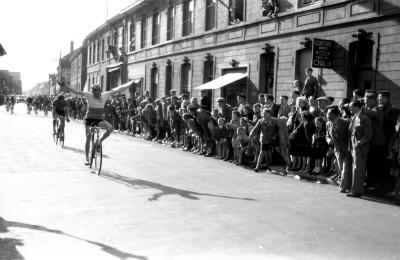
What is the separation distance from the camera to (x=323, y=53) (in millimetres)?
16391

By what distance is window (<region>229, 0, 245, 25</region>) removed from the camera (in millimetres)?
23047

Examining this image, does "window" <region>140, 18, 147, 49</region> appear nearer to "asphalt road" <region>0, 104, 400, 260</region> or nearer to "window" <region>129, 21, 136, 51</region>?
"window" <region>129, 21, 136, 51</region>

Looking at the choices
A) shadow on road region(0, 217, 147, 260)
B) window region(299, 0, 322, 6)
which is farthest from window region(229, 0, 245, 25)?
shadow on road region(0, 217, 147, 260)

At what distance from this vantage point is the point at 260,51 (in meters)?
21.0

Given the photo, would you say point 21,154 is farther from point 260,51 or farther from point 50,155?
point 260,51

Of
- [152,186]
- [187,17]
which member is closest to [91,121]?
[152,186]

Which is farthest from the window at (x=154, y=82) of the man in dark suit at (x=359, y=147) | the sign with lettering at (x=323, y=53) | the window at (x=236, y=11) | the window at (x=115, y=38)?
the man in dark suit at (x=359, y=147)

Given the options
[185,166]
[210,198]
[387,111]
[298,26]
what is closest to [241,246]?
[210,198]

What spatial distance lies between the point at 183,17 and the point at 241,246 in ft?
80.5

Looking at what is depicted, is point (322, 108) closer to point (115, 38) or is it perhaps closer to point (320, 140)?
point (320, 140)

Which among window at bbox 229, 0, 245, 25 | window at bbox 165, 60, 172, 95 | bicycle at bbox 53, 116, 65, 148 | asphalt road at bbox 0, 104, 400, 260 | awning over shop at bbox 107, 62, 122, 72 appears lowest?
asphalt road at bbox 0, 104, 400, 260

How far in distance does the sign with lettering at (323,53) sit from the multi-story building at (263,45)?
3 cm

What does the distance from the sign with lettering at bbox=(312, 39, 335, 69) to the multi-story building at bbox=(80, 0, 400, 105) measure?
0.03 metres

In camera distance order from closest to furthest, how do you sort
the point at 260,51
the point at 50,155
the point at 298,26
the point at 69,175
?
the point at 69,175 < the point at 50,155 < the point at 298,26 < the point at 260,51
